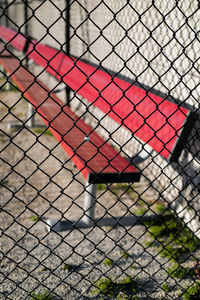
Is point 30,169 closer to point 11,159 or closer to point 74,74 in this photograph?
point 11,159

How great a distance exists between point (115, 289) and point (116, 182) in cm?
70

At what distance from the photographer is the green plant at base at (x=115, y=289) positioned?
85.9 inches

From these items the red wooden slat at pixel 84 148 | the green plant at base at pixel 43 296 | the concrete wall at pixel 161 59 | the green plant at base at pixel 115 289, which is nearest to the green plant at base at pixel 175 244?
the concrete wall at pixel 161 59

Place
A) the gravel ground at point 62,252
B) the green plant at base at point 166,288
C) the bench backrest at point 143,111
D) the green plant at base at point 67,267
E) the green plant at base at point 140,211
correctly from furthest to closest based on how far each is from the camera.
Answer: the green plant at base at point 140,211 → the green plant at base at point 67,267 → the green plant at base at point 166,288 → the gravel ground at point 62,252 → the bench backrest at point 143,111

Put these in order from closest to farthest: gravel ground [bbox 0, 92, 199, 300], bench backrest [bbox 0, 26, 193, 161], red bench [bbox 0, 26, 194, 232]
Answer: bench backrest [bbox 0, 26, 193, 161] < red bench [bbox 0, 26, 194, 232] < gravel ground [bbox 0, 92, 199, 300]

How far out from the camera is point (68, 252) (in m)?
2.59

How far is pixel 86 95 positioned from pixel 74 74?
41cm

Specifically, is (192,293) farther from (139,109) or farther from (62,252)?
(139,109)

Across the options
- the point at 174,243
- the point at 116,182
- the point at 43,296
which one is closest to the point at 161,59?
the point at 116,182

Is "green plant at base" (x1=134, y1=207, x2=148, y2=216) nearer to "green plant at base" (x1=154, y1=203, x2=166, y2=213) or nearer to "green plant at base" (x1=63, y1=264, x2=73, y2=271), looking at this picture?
"green plant at base" (x1=154, y1=203, x2=166, y2=213)

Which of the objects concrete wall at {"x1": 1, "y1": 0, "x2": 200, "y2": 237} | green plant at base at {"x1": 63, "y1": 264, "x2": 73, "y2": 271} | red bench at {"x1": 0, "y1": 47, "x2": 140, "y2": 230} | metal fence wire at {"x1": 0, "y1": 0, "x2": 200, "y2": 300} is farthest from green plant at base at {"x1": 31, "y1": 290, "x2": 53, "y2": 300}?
concrete wall at {"x1": 1, "y1": 0, "x2": 200, "y2": 237}

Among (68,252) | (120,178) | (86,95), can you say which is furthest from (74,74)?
(68,252)

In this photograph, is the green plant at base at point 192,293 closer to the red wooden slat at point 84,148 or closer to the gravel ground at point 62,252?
the gravel ground at point 62,252

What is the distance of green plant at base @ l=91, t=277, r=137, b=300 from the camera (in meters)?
2.18
